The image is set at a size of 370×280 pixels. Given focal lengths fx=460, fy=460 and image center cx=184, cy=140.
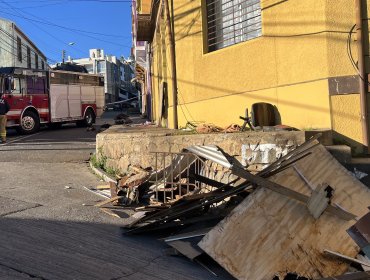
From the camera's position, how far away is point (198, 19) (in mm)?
9492

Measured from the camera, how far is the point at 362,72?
6.69m

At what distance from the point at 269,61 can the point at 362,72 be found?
171cm

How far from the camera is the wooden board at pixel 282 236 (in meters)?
4.20

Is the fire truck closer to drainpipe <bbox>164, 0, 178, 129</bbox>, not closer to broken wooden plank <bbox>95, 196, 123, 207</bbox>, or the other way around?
drainpipe <bbox>164, 0, 178, 129</bbox>

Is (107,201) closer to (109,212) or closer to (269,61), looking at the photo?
(109,212)

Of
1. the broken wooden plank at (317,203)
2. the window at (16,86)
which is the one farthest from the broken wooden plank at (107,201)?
the window at (16,86)

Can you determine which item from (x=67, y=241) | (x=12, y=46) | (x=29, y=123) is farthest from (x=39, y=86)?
(x=12, y=46)

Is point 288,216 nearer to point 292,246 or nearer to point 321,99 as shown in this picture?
point 292,246

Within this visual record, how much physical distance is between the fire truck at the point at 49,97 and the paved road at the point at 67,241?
10964 mm

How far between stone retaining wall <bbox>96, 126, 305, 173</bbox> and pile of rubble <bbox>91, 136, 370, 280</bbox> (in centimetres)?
129

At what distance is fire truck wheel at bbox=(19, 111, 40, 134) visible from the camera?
19688 mm

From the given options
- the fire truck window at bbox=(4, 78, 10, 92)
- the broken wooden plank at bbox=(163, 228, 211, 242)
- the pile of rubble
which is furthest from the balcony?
the broken wooden plank at bbox=(163, 228, 211, 242)

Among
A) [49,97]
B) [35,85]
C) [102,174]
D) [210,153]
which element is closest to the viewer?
[210,153]

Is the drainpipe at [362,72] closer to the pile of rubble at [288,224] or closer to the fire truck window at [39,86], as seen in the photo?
the pile of rubble at [288,224]
